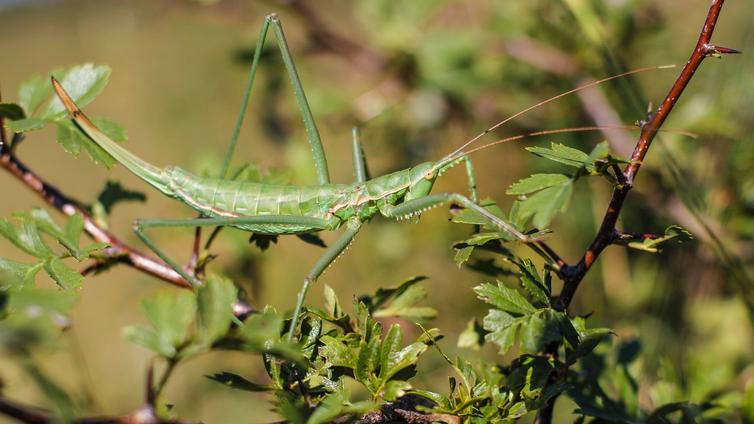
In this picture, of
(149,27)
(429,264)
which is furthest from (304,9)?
(149,27)

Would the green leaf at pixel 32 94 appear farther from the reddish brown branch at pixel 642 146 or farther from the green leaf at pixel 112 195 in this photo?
the reddish brown branch at pixel 642 146

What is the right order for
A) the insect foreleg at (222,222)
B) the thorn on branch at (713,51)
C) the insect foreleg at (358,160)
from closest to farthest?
1. the thorn on branch at (713,51)
2. the insect foreleg at (222,222)
3. the insect foreleg at (358,160)

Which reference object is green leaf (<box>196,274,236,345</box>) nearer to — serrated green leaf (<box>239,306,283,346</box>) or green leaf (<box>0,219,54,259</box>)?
serrated green leaf (<box>239,306,283,346</box>)

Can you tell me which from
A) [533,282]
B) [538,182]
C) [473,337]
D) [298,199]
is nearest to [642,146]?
[538,182]

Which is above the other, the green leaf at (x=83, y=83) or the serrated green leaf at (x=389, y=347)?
the green leaf at (x=83, y=83)

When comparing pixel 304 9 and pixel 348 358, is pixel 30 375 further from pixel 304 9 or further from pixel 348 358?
pixel 304 9

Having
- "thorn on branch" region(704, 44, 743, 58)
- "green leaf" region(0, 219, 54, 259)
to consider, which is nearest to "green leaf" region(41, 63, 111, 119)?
"green leaf" region(0, 219, 54, 259)

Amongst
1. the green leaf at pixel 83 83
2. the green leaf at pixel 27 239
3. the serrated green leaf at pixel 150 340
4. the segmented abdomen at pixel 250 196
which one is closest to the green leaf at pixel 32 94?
the green leaf at pixel 83 83

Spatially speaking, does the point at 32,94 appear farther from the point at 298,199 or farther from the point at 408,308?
the point at 408,308
